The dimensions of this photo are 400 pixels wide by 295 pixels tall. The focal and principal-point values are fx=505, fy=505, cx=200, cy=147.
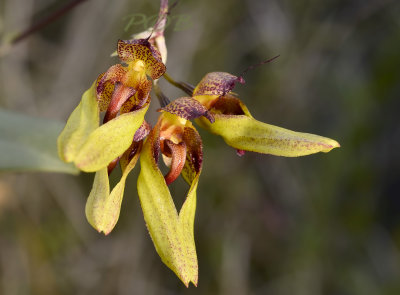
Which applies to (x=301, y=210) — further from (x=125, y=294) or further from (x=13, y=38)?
(x=13, y=38)

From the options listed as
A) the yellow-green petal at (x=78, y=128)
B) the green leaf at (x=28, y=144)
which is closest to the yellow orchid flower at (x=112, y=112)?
the yellow-green petal at (x=78, y=128)

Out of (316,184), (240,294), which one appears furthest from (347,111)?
(240,294)

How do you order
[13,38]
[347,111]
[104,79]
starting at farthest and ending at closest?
[347,111], [13,38], [104,79]

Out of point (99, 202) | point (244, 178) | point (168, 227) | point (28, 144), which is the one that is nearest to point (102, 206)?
point (99, 202)

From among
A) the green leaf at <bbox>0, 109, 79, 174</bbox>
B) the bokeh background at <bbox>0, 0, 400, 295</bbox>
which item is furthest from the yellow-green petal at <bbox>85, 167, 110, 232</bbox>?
the bokeh background at <bbox>0, 0, 400, 295</bbox>

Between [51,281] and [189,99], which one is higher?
[189,99]

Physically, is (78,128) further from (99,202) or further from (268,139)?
(268,139)
